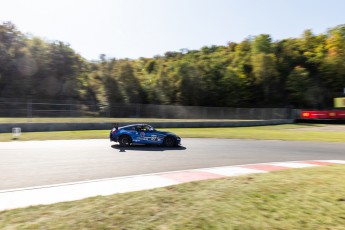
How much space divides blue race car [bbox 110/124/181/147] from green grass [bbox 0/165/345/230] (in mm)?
9076

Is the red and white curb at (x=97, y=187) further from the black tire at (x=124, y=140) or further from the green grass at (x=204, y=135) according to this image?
the green grass at (x=204, y=135)

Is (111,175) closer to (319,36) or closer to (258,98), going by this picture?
(258,98)

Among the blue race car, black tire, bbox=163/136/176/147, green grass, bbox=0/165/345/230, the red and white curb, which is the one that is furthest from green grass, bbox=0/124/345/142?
green grass, bbox=0/165/345/230

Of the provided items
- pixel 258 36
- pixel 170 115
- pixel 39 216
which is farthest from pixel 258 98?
pixel 39 216

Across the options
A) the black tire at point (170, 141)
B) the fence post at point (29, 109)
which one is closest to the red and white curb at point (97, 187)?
the black tire at point (170, 141)

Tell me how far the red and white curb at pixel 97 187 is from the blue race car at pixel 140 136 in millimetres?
6167

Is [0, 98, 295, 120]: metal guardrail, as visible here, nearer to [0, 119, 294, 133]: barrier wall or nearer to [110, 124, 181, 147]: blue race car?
[0, 119, 294, 133]: barrier wall

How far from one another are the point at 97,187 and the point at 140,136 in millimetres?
8355

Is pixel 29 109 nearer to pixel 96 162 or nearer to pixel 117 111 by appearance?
pixel 117 111

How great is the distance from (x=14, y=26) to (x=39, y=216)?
50.3 m

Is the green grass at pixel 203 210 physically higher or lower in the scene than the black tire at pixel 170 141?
Result: lower

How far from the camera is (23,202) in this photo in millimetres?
5410

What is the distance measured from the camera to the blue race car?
580 inches

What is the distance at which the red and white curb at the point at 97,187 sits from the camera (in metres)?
5.59
